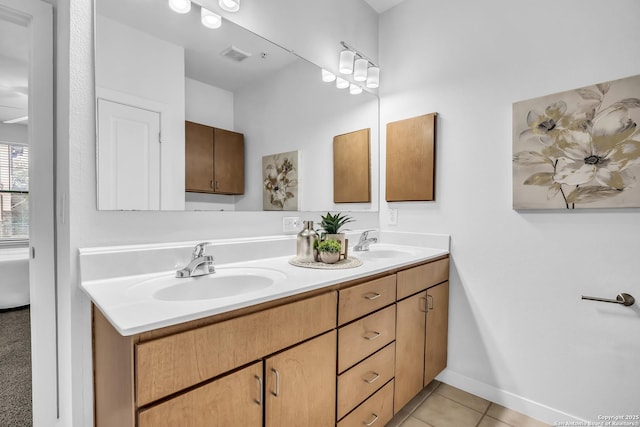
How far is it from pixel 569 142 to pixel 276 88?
1.54 meters

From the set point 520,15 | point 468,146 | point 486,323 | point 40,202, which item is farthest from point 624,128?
point 40,202

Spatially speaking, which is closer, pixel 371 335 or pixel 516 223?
pixel 371 335

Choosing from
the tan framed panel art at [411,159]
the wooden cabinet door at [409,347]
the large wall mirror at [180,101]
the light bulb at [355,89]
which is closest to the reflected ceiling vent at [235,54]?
the large wall mirror at [180,101]

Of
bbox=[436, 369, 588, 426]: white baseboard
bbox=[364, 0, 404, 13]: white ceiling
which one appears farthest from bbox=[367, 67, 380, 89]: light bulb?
bbox=[436, 369, 588, 426]: white baseboard

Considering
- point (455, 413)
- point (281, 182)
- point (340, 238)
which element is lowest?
point (455, 413)

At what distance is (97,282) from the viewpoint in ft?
3.47

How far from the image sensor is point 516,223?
1710 mm

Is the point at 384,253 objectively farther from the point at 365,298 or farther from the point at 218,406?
the point at 218,406

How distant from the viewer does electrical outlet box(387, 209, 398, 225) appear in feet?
7.37

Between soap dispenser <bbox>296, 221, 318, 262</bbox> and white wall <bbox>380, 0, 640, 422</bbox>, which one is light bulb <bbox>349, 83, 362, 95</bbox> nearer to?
white wall <bbox>380, 0, 640, 422</bbox>

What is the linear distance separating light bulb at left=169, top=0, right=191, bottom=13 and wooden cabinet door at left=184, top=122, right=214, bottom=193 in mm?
473

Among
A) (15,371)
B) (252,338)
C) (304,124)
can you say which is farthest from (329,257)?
(15,371)

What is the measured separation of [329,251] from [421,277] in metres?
0.60

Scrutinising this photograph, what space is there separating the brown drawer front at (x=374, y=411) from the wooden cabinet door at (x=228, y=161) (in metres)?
1.14
